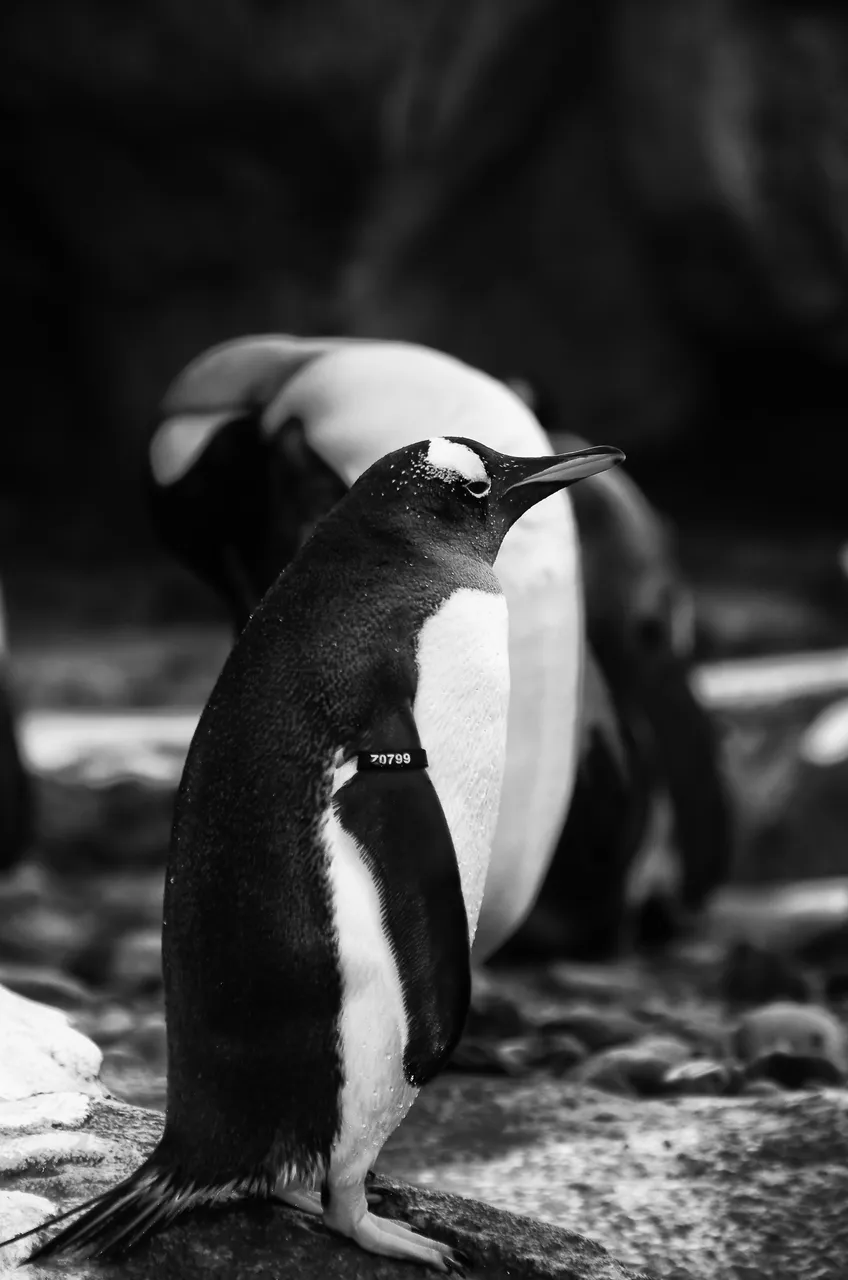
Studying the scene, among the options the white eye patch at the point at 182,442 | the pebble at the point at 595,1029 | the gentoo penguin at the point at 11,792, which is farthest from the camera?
A: the gentoo penguin at the point at 11,792

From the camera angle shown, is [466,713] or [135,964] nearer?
[466,713]

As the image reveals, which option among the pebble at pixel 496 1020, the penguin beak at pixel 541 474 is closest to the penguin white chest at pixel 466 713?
the penguin beak at pixel 541 474

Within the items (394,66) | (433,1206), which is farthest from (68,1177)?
(394,66)

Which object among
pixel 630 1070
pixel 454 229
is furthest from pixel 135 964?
pixel 454 229

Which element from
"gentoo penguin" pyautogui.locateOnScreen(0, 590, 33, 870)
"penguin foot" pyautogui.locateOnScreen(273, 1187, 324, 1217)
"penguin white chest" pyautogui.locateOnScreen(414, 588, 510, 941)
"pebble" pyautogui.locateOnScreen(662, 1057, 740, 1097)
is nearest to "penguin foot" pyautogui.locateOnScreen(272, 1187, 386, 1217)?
"penguin foot" pyautogui.locateOnScreen(273, 1187, 324, 1217)

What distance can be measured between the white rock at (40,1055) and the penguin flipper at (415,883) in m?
0.40

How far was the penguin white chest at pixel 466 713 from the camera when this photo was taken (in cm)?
152

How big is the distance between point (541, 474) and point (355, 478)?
1.17 metres

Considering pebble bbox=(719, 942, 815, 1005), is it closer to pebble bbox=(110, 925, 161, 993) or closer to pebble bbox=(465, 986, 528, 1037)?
pebble bbox=(465, 986, 528, 1037)

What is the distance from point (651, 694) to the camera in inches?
167

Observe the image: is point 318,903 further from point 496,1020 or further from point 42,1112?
point 496,1020

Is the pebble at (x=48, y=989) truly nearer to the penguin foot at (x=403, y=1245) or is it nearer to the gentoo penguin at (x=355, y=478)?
the gentoo penguin at (x=355, y=478)

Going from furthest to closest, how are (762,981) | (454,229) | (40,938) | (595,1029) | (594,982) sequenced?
(454,229) → (40,938) → (594,982) → (762,981) → (595,1029)

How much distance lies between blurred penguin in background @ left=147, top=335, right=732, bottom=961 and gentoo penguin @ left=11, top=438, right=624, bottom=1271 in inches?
47.8
